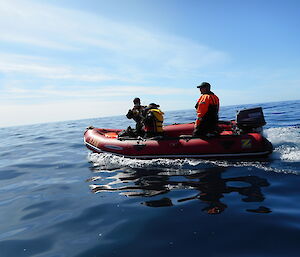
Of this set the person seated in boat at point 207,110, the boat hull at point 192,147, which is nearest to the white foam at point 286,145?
the boat hull at point 192,147

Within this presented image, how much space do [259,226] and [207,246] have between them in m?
0.87

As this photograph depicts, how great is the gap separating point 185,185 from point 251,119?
9.69 ft

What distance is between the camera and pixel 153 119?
7629 mm

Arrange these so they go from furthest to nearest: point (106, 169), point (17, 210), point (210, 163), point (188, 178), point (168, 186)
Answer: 1. point (106, 169)
2. point (210, 163)
3. point (188, 178)
4. point (168, 186)
5. point (17, 210)

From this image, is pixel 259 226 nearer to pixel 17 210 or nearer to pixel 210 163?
pixel 210 163

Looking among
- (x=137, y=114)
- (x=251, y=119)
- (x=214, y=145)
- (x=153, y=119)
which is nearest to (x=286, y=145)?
(x=251, y=119)

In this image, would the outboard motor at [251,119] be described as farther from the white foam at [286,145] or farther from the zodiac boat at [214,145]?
the white foam at [286,145]

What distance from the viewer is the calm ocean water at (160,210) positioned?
293 centimetres

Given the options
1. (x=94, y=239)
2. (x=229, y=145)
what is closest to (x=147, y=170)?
(x=229, y=145)

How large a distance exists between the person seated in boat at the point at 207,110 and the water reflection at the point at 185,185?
4.43ft

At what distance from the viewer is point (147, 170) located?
6.56 metres

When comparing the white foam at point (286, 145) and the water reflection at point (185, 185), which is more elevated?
the white foam at point (286, 145)

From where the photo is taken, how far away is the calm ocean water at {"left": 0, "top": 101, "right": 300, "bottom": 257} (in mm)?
2928

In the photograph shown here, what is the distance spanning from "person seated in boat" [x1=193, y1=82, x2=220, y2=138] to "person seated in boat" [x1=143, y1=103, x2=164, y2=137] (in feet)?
4.31
